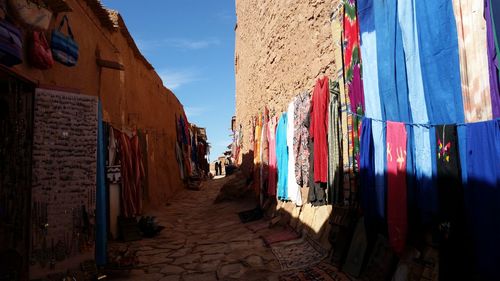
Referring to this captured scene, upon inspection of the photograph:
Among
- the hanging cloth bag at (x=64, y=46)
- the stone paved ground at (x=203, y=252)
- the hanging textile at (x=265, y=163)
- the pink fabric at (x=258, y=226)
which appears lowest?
the stone paved ground at (x=203, y=252)

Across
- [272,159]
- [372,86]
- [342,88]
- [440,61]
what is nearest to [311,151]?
[342,88]

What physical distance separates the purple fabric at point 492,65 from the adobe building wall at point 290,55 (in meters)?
2.53

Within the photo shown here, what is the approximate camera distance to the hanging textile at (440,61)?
2.41 metres

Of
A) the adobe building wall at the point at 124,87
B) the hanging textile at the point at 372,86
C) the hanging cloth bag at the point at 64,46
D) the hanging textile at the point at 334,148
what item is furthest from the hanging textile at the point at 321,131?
the hanging cloth bag at the point at 64,46

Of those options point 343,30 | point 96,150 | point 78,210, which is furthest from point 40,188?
point 343,30

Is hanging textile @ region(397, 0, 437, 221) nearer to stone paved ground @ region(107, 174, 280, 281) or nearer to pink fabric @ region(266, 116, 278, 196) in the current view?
stone paved ground @ region(107, 174, 280, 281)

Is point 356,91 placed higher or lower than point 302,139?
higher

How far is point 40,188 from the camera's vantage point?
363cm

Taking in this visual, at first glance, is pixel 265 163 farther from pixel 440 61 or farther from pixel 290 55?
pixel 440 61

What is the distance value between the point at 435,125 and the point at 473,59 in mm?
506

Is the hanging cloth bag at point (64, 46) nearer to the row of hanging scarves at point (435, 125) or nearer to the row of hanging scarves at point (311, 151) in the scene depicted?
the row of hanging scarves at point (311, 151)

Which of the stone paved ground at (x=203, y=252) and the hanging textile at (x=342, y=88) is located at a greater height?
the hanging textile at (x=342, y=88)

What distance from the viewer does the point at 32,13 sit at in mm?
3510

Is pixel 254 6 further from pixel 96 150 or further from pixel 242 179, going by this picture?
pixel 96 150
